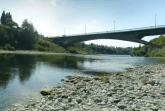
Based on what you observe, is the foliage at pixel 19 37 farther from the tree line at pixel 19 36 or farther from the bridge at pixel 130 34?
the bridge at pixel 130 34

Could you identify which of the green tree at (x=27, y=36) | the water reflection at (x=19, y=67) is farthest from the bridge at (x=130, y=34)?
the water reflection at (x=19, y=67)

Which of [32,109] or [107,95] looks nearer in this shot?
[32,109]

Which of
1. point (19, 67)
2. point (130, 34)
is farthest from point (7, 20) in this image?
point (19, 67)

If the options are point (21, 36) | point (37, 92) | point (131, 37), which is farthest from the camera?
point (21, 36)

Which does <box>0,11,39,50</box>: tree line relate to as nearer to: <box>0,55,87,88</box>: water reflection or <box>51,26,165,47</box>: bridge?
<box>51,26,165,47</box>: bridge

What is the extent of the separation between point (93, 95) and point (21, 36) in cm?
13893

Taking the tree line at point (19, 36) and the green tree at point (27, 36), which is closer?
the tree line at point (19, 36)

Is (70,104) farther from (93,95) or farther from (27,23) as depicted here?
(27,23)

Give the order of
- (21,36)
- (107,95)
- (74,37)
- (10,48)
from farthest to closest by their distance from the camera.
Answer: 1. (74,37)
2. (21,36)
3. (10,48)
4. (107,95)

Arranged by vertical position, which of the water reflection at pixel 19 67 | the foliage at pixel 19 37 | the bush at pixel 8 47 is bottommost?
the water reflection at pixel 19 67

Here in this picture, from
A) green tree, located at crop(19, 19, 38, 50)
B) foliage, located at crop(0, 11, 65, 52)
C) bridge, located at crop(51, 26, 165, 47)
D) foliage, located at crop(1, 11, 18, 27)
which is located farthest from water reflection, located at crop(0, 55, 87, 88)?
A: foliage, located at crop(1, 11, 18, 27)

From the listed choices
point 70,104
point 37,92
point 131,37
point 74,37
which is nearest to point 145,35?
point 131,37

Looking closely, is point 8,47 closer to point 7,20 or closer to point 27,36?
point 27,36

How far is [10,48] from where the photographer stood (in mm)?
144875
